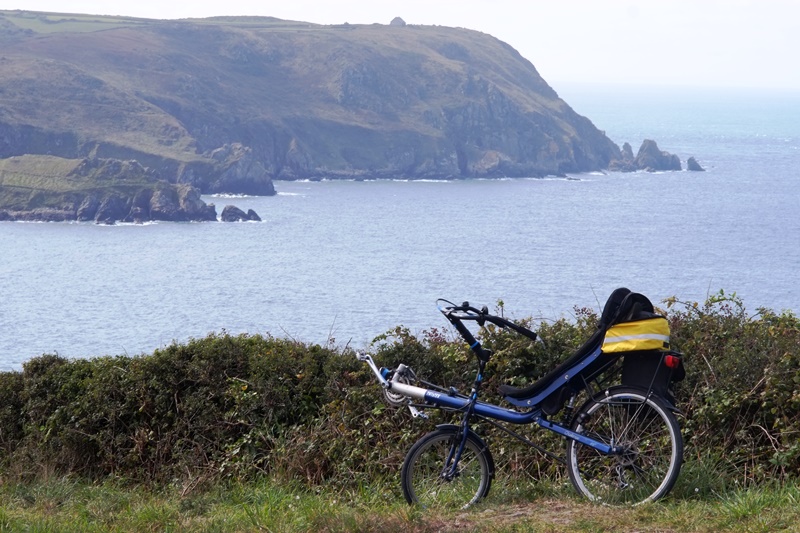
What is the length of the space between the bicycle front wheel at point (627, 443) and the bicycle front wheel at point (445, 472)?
0.62 metres

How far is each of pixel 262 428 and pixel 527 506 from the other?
3479 mm

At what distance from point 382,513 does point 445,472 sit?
56 cm

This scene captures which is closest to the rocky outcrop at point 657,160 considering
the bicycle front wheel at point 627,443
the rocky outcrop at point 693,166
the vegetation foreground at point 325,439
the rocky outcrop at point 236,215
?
the rocky outcrop at point 693,166

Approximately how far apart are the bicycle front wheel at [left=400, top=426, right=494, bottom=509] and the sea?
37.4 meters

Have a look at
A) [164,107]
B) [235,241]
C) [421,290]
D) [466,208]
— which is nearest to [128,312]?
[421,290]

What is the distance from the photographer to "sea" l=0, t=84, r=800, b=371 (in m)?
73.9

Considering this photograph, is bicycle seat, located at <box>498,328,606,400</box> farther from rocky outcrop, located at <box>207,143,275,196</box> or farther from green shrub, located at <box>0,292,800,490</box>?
rocky outcrop, located at <box>207,143,275,196</box>

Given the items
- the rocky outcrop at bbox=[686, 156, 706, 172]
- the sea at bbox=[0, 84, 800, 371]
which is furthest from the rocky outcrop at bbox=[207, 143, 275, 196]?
the rocky outcrop at bbox=[686, 156, 706, 172]

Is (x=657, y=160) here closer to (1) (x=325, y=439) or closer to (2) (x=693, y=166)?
(2) (x=693, y=166)

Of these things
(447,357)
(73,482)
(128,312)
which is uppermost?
(447,357)

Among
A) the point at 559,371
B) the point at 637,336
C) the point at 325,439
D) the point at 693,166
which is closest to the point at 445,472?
the point at 559,371

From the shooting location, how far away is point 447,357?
9.27 meters

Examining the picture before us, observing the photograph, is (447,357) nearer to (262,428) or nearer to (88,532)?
(262,428)

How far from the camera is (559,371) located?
659 centimetres
